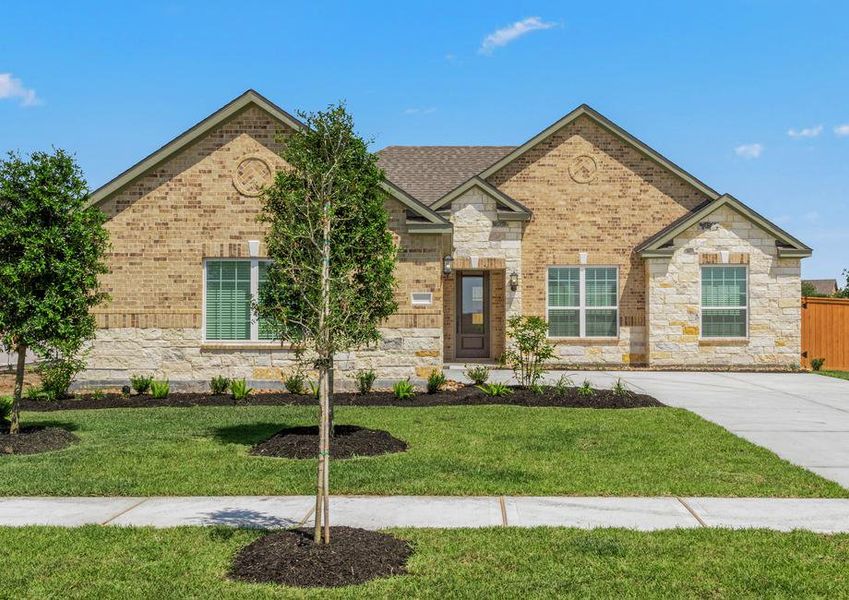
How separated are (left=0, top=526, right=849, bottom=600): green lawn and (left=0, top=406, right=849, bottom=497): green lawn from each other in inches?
57.1

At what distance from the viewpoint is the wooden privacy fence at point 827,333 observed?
21.8 m

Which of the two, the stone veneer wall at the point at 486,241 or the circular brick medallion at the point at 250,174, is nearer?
the circular brick medallion at the point at 250,174

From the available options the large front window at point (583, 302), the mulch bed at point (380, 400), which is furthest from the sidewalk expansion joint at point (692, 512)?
the large front window at point (583, 302)

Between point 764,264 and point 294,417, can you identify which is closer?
point 294,417

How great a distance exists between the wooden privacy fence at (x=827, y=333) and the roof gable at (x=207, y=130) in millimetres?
12879

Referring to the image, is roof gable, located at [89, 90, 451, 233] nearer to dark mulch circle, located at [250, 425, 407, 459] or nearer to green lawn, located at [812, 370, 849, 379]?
dark mulch circle, located at [250, 425, 407, 459]

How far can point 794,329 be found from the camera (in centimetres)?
2017

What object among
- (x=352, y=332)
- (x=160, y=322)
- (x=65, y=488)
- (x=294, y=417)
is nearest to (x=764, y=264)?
(x=294, y=417)

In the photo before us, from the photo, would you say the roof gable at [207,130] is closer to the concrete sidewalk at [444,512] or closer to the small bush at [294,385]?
the small bush at [294,385]

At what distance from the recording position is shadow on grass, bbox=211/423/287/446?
10078 millimetres

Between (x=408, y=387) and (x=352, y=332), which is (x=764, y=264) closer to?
(x=408, y=387)

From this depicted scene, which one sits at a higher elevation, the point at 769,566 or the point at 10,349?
the point at 10,349

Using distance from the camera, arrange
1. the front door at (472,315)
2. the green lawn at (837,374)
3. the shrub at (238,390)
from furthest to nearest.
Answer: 1. the front door at (472,315)
2. the green lawn at (837,374)
3. the shrub at (238,390)

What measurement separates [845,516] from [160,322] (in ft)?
42.3
